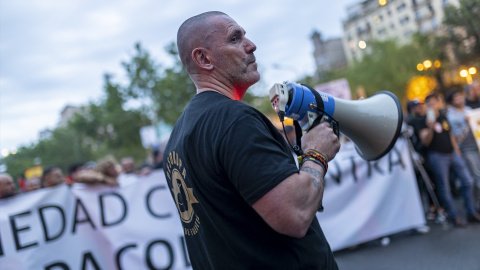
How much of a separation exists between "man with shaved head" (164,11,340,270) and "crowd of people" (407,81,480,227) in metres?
4.82

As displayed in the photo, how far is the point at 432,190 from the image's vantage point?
19.7 feet

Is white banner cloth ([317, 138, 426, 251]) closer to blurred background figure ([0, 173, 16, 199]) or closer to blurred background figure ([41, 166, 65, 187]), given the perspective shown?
blurred background figure ([41, 166, 65, 187])

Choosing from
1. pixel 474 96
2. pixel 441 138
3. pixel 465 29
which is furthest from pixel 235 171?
pixel 465 29

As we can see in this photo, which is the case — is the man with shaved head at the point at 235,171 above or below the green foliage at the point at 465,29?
below

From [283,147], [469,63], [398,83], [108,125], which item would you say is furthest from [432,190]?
[398,83]

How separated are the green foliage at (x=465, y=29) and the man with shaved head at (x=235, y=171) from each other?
76.2 ft

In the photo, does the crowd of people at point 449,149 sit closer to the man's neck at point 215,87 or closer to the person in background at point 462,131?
the person in background at point 462,131

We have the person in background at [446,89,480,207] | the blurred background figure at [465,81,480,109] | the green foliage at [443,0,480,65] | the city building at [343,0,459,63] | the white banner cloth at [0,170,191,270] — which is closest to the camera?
the white banner cloth at [0,170,191,270]

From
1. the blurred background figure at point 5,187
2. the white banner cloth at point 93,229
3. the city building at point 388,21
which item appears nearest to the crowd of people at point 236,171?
the white banner cloth at point 93,229

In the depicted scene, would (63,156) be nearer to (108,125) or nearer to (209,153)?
(108,125)

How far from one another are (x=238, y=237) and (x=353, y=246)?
4.63 m

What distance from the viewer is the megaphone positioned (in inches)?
63.1

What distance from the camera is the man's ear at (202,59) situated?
1654 mm

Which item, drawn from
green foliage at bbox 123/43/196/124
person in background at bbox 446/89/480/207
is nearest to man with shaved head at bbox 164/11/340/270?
person in background at bbox 446/89/480/207
